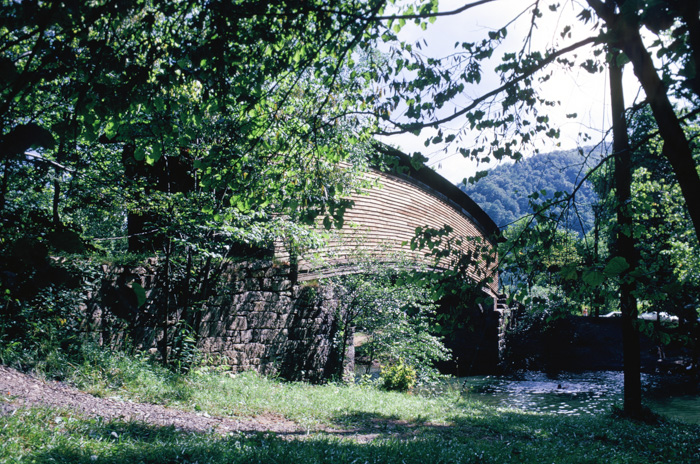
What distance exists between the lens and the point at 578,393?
1322 centimetres

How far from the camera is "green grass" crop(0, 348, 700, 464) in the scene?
3145 mm

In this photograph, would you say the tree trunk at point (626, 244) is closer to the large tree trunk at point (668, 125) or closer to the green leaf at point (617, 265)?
the large tree trunk at point (668, 125)

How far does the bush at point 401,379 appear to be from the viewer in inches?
372

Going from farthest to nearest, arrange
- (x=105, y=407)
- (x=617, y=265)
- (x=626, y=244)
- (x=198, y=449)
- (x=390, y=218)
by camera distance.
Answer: (x=390, y=218) < (x=626, y=244) < (x=105, y=407) < (x=198, y=449) < (x=617, y=265)

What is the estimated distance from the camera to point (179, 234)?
6332 mm

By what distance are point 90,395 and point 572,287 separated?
5.27 m

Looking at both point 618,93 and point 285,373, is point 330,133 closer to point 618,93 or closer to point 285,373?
point 618,93

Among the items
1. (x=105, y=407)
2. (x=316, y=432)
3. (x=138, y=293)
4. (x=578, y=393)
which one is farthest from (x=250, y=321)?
(x=578, y=393)

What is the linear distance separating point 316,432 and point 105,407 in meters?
2.34

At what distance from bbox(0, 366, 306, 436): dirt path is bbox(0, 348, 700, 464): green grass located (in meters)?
0.24

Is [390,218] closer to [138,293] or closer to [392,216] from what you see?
[392,216]

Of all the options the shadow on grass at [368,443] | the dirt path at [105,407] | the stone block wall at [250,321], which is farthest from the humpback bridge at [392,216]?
the dirt path at [105,407]

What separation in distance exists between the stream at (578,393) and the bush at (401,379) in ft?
9.83

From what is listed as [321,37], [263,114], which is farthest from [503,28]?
[263,114]
